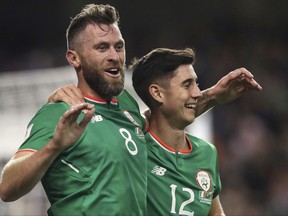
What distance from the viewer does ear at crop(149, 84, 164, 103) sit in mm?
5406

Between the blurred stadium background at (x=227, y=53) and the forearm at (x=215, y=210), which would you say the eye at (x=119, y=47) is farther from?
the blurred stadium background at (x=227, y=53)

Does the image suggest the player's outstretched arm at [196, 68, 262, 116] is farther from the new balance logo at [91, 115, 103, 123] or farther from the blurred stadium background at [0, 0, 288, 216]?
the blurred stadium background at [0, 0, 288, 216]

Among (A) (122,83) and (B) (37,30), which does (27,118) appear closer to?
(A) (122,83)

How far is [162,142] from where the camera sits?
5.35 m

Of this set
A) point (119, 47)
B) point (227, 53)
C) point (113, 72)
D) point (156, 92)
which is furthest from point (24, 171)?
point (227, 53)

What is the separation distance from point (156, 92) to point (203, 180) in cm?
64

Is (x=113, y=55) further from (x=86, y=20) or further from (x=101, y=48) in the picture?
(x=86, y=20)

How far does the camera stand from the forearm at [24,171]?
428 centimetres

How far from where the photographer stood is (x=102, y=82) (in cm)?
480

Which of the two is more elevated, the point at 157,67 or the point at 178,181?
the point at 157,67

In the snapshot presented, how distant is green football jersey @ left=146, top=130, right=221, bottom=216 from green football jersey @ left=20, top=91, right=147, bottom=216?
412mm

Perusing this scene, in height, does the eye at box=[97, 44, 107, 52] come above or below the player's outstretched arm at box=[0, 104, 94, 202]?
above

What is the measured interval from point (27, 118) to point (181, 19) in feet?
23.6

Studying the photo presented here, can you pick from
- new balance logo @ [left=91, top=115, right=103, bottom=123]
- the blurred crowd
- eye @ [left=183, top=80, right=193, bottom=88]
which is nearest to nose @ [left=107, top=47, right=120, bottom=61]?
new balance logo @ [left=91, top=115, right=103, bottom=123]
